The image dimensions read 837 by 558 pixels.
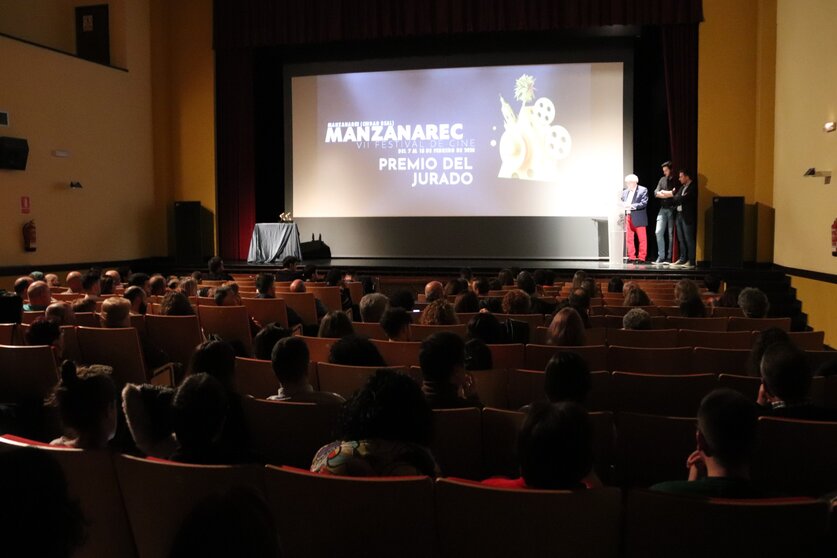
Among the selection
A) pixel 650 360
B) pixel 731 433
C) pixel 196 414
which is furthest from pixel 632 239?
pixel 196 414

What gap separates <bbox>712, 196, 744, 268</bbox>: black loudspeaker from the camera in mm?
10508

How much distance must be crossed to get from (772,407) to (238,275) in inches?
371

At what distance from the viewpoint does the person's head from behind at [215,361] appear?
2.85 m

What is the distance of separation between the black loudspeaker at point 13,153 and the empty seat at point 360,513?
369 inches

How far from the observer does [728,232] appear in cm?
1057

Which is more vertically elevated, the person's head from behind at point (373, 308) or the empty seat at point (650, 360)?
the person's head from behind at point (373, 308)

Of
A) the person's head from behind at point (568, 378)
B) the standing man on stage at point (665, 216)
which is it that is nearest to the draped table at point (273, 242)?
the standing man on stage at point (665, 216)

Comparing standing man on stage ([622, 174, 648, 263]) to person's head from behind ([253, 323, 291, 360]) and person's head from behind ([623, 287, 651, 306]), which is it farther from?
person's head from behind ([253, 323, 291, 360])

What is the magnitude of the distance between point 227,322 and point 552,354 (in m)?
2.39

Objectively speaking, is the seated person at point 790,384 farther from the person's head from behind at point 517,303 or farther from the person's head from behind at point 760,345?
the person's head from behind at point 517,303

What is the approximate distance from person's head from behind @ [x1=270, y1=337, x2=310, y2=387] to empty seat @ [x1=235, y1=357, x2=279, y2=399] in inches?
19.6

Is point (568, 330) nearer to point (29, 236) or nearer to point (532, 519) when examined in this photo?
point (532, 519)

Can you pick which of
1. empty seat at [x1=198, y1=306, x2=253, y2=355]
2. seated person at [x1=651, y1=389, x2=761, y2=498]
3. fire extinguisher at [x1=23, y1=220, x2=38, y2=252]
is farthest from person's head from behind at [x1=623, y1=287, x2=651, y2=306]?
fire extinguisher at [x1=23, y1=220, x2=38, y2=252]

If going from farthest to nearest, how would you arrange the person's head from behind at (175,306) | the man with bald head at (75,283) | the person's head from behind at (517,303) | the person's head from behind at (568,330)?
1. the man with bald head at (75,283)
2. the person's head from behind at (517,303)
3. the person's head from behind at (175,306)
4. the person's head from behind at (568,330)
